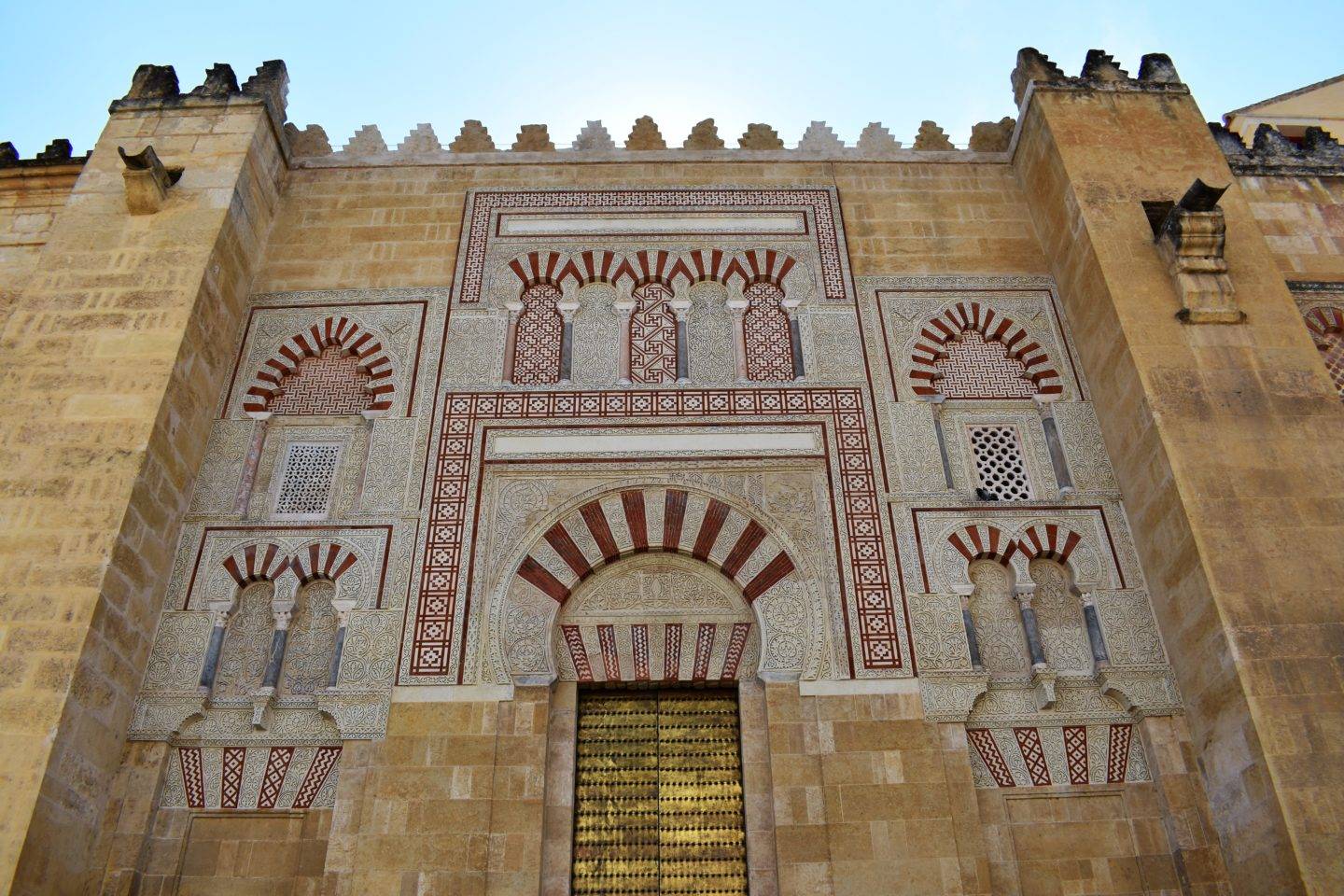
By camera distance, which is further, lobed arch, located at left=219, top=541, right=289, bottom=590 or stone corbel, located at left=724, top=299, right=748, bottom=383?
stone corbel, located at left=724, top=299, right=748, bottom=383

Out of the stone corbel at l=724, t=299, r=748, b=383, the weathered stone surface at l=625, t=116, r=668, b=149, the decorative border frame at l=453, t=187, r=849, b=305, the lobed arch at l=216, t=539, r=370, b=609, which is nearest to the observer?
the lobed arch at l=216, t=539, r=370, b=609

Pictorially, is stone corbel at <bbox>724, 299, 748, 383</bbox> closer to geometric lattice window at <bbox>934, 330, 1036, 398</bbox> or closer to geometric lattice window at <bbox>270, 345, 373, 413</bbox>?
geometric lattice window at <bbox>934, 330, 1036, 398</bbox>

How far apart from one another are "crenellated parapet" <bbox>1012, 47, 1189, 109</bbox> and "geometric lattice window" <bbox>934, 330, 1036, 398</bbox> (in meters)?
1.73

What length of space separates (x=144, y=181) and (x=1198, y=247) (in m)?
5.59

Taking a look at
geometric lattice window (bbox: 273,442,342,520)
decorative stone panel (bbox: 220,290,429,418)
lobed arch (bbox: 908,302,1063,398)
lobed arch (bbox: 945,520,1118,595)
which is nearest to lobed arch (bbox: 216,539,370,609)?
geometric lattice window (bbox: 273,442,342,520)

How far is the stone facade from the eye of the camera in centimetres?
415

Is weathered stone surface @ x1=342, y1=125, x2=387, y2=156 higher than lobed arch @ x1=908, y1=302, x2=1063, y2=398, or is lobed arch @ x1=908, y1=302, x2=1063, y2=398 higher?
weathered stone surface @ x1=342, y1=125, x2=387, y2=156

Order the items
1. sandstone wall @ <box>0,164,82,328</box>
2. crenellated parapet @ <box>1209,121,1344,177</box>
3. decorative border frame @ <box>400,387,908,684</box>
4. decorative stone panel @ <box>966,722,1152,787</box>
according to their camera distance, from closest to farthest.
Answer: decorative stone panel @ <box>966,722,1152,787</box> < decorative border frame @ <box>400,387,908,684</box> < sandstone wall @ <box>0,164,82,328</box> < crenellated parapet @ <box>1209,121,1344,177</box>

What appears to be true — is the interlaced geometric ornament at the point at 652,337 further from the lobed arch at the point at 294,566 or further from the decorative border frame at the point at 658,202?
the lobed arch at the point at 294,566

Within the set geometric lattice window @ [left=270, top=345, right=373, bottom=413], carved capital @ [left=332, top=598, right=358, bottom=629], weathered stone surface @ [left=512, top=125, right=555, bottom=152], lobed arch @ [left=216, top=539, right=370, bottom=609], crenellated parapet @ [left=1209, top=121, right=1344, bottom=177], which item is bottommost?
carved capital @ [left=332, top=598, right=358, bottom=629]

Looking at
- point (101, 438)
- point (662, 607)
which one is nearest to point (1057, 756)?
point (662, 607)

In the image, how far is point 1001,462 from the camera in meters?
5.27

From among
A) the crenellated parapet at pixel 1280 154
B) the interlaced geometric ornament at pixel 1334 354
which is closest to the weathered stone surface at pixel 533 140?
the crenellated parapet at pixel 1280 154

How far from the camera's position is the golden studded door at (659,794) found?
4.25 meters
